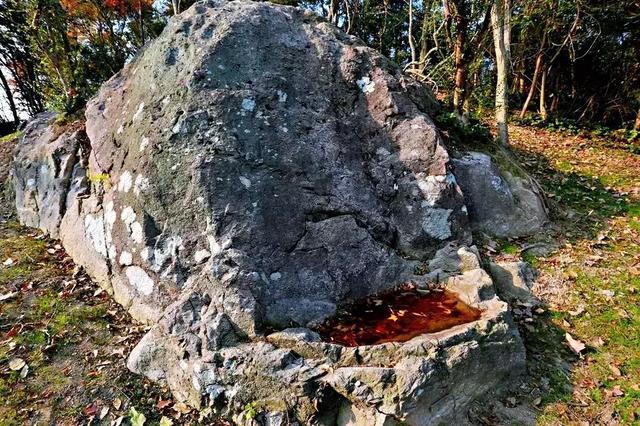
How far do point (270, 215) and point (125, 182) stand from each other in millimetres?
2078

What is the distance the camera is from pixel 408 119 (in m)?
6.01

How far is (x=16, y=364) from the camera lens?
397 cm

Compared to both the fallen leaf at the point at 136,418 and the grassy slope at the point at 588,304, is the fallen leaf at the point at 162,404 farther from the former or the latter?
the grassy slope at the point at 588,304

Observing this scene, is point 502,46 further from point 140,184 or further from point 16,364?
point 16,364

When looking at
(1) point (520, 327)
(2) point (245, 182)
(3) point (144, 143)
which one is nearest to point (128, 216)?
(3) point (144, 143)

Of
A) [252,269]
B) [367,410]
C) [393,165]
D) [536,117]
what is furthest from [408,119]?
[536,117]

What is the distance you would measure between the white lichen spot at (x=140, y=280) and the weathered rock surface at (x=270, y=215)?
3 cm

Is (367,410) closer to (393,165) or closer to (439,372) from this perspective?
(439,372)

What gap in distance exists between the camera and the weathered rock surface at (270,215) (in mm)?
3418

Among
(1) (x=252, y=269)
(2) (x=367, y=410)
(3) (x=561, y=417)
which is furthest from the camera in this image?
(1) (x=252, y=269)

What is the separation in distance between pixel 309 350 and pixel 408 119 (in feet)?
13.0

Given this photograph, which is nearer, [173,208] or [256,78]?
[173,208]

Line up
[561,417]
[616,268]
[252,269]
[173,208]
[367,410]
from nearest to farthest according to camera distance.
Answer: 1. [367,410]
2. [561,417]
3. [252,269]
4. [173,208]
5. [616,268]

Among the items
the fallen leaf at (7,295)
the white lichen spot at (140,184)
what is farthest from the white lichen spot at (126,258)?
the fallen leaf at (7,295)
